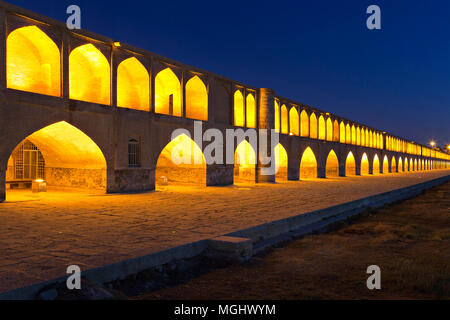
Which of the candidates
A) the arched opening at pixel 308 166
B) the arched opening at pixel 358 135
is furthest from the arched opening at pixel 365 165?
the arched opening at pixel 308 166

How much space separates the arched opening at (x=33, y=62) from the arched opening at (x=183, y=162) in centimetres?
521

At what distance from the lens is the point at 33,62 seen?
10562mm

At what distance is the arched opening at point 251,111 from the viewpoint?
60.2 ft

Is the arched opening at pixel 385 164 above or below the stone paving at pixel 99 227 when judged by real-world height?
above

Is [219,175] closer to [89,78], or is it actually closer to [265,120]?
[265,120]

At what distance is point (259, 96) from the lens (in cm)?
1862

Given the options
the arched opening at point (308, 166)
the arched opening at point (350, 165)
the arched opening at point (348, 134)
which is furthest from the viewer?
the arched opening at point (348, 134)

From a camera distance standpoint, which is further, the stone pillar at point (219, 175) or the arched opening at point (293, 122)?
the arched opening at point (293, 122)

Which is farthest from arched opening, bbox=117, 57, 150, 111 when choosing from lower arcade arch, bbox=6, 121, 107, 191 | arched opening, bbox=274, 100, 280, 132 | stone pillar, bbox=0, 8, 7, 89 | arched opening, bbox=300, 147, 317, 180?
arched opening, bbox=300, 147, 317, 180

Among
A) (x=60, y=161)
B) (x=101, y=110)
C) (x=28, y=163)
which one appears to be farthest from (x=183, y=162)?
(x=28, y=163)

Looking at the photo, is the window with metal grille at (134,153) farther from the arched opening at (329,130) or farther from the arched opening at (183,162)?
the arched opening at (329,130)

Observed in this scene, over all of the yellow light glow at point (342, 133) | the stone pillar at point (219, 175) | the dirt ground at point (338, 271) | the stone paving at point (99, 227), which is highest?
the yellow light glow at point (342, 133)

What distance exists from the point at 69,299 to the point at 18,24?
27.9 ft
